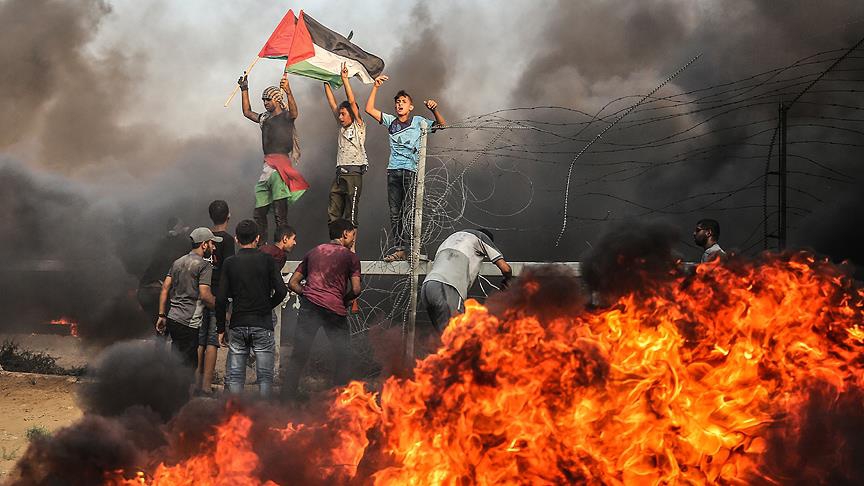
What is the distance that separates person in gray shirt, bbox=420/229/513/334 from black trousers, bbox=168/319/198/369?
8.47 feet

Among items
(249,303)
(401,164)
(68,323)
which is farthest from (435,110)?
(68,323)

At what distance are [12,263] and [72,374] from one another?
8398 millimetres

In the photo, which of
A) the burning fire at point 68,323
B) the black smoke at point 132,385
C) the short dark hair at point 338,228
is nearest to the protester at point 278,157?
the short dark hair at point 338,228

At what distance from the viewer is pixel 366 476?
463cm

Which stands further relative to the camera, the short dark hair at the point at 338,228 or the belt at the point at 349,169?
→ the belt at the point at 349,169

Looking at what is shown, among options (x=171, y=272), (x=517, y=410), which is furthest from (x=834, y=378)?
(x=171, y=272)

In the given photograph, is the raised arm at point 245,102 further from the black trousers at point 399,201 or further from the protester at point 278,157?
the black trousers at point 399,201

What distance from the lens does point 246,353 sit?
7.29 m

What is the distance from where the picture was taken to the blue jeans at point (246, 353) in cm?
718

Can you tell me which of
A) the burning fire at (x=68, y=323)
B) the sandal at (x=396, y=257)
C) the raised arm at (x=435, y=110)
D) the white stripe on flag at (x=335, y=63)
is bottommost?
the burning fire at (x=68, y=323)

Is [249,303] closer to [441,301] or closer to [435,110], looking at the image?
[441,301]

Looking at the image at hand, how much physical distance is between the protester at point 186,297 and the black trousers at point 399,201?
230 cm

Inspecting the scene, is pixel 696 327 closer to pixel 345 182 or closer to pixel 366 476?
pixel 366 476

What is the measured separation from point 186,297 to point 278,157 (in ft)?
8.90
